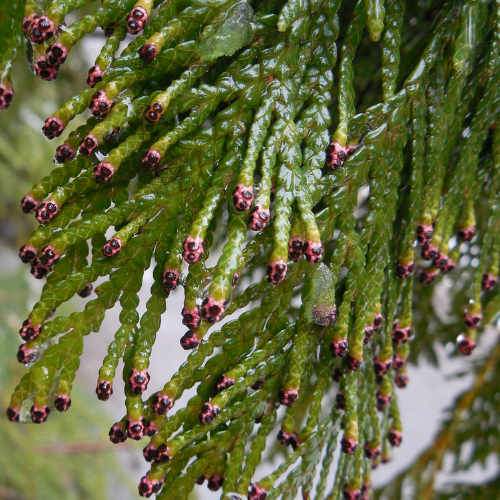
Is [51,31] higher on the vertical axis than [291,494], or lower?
higher

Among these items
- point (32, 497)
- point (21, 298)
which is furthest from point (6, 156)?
point (32, 497)

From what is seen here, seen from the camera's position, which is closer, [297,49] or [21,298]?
[297,49]

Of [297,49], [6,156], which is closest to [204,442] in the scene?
[297,49]

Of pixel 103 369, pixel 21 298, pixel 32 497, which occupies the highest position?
pixel 21 298

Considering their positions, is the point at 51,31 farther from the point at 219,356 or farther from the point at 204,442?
the point at 204,442

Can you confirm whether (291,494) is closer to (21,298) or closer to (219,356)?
(219,356)

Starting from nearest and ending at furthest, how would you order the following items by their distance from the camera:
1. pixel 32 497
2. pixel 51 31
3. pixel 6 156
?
pixel 51 31 < pixel 32 497 < pixel 6 156

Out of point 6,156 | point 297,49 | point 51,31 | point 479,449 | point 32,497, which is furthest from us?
point 6,156
